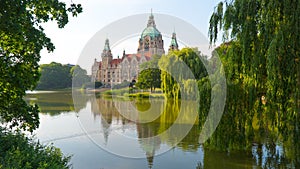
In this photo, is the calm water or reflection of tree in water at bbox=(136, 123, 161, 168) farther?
reflection of tree in water at bbox=(136, 123, 161, 168)

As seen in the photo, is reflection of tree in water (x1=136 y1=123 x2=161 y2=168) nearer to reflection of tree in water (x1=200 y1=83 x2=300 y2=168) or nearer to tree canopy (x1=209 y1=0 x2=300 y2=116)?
reflection of tree in water (x1=200 y1=83 x2=300 y2=168)

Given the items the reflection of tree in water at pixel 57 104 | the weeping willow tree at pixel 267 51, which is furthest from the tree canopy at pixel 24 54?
the reflection of tree in water at pixel 57 104

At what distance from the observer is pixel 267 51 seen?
5.04 m

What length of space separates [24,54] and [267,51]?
13.1 ft

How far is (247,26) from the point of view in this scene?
539cm

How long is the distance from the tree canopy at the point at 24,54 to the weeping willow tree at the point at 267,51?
311 centimetres

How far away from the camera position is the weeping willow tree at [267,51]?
15.8ft

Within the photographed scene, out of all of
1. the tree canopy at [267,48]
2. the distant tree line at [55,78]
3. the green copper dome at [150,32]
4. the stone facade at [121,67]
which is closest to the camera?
the tree canopy at [267,48]

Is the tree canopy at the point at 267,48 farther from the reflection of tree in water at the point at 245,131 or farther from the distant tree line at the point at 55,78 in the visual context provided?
the distant tree line at the point at 55,78

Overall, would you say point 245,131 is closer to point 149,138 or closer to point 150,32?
point 149,138

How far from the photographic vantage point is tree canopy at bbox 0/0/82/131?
397 centimetres

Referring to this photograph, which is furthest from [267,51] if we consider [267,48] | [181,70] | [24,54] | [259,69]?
[181,70]

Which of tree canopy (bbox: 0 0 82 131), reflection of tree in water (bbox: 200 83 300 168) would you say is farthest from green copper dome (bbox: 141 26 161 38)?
tree canopy (bbox: 0 0 82 131)

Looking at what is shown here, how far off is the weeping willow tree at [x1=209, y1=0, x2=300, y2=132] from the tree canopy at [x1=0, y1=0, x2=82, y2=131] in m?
3.11
